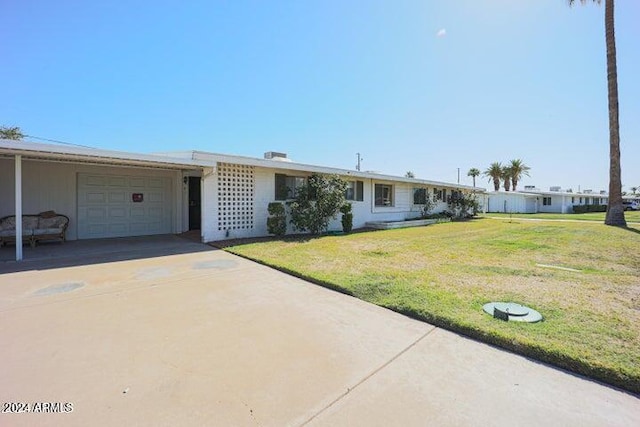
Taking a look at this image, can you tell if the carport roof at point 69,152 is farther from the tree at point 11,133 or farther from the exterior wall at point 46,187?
the tree at point 11,133

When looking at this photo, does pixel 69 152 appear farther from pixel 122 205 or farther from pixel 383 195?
pixel 383 195

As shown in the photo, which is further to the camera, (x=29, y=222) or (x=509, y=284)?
(x=29, y=222)

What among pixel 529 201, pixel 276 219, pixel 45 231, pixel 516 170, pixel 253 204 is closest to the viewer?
pixel 45 231

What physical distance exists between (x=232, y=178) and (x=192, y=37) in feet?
18.9

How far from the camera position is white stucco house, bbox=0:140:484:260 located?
9.13m

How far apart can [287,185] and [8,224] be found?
859cm

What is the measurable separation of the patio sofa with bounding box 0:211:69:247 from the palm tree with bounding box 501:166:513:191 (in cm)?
4943

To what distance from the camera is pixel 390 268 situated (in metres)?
6.54

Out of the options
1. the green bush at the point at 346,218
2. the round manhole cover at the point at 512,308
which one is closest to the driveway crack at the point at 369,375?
the round manhole cover at the point at 512,308

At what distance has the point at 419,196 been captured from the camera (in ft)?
65.9

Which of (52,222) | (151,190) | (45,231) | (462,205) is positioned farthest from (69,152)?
(462,205)

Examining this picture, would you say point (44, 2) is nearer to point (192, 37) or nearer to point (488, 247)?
point (192, 37)

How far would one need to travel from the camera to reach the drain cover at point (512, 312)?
12.3ft

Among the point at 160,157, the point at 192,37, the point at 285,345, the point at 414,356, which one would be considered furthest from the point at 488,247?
the point at 192,37
